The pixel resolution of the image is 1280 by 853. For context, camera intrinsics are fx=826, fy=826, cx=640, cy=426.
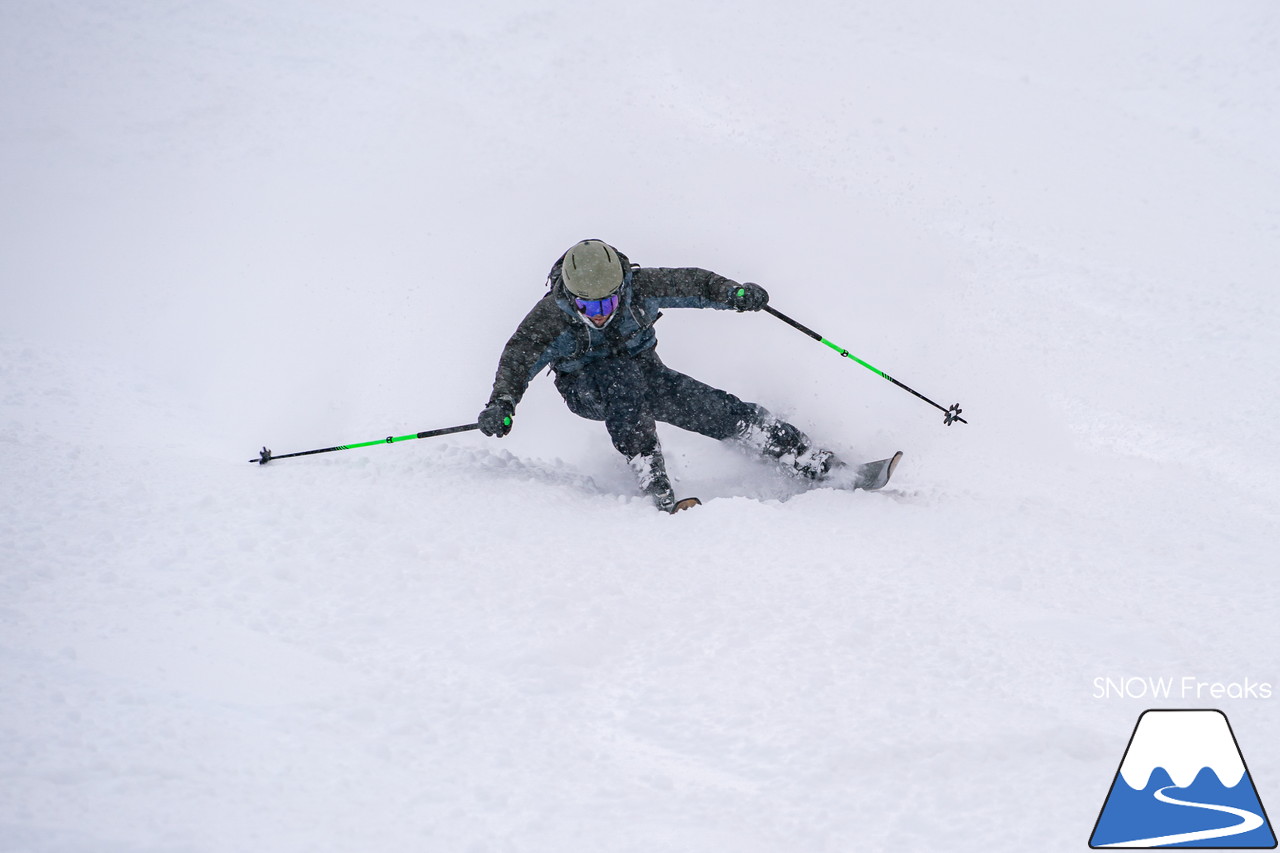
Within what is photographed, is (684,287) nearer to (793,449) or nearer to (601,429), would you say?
(793,449)

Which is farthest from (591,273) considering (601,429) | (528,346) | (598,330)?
(601,429)

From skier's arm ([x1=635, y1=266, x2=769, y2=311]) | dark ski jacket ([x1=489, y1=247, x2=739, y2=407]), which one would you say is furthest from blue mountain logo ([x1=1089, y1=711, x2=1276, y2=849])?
dark ski jacket ([x1=489, y1=247, x2=739, y2=407])

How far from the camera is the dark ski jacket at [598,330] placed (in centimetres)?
512

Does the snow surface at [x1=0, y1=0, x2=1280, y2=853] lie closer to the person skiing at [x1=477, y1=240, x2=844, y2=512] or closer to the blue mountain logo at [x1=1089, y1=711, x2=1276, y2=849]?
the blue mountain logo at [x1=1089, y1=711, x2=1276, y2=849]

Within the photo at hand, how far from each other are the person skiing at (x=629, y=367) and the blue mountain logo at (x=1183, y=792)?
2.65m

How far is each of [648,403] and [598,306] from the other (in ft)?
2.80

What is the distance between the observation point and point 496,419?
4.91 m

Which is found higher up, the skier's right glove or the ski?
the ski

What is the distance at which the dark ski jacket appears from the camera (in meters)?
5.12

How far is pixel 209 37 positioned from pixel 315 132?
6.90 ft

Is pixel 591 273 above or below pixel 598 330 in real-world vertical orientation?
above

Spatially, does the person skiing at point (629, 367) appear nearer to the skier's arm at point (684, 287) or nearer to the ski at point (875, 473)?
the skier's arm at point (684, 287)

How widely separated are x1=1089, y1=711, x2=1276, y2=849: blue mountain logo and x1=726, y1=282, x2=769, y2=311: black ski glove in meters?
2.96

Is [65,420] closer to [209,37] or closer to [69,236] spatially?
[69,236]
